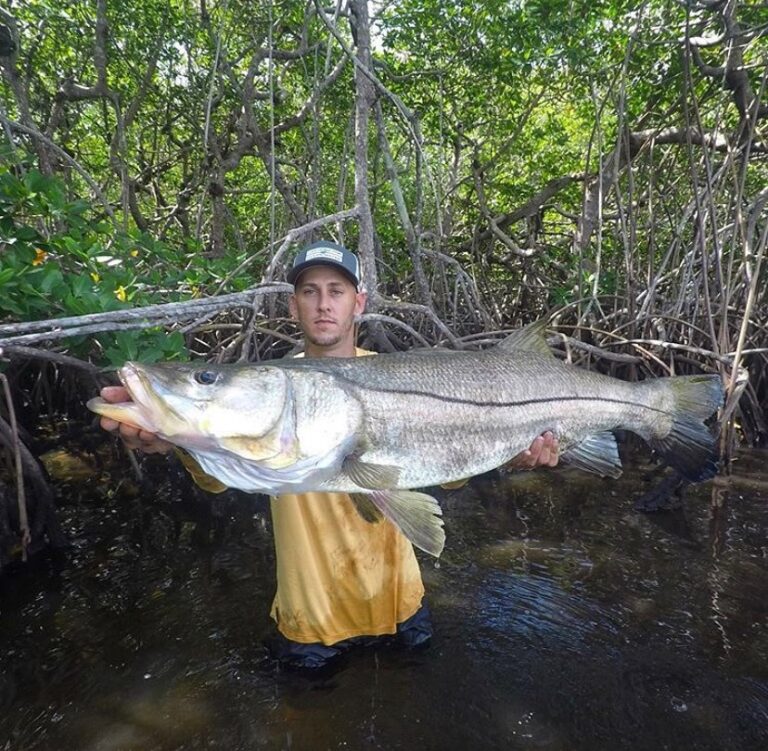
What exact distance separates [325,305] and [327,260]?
188 millimetres

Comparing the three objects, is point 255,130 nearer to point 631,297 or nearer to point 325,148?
point 325,148

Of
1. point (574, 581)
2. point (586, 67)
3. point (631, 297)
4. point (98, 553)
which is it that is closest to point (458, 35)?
point (586, 67)

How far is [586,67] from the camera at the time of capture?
631 cm

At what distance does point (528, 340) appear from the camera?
2541mm

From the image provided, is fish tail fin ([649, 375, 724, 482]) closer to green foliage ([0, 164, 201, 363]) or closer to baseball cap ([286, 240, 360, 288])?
baseball cap ([286, 240, 360, 288])

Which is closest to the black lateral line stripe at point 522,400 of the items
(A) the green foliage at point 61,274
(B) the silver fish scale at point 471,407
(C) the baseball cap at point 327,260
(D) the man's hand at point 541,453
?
(B) the silver fish scale at point 471,407

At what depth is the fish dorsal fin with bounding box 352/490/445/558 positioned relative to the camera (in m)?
1.78

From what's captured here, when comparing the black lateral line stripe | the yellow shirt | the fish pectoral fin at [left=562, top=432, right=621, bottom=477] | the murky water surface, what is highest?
the black lateral line stripe

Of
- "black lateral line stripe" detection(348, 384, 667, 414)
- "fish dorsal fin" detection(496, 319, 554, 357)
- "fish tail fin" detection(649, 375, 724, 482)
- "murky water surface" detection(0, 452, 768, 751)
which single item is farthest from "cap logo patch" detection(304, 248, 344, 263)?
"murky water surface" detection(0, 452, 768, 751)

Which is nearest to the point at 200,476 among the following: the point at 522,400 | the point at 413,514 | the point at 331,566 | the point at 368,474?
the point at 331,566

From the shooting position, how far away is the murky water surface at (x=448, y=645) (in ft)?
7.73

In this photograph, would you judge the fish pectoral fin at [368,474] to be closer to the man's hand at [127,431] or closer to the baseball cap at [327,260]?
the man's hand at [127,431]

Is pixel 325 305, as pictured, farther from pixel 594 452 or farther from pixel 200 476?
pixel 594 452

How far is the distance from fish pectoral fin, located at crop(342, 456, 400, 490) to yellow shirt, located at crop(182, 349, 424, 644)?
478 mm
